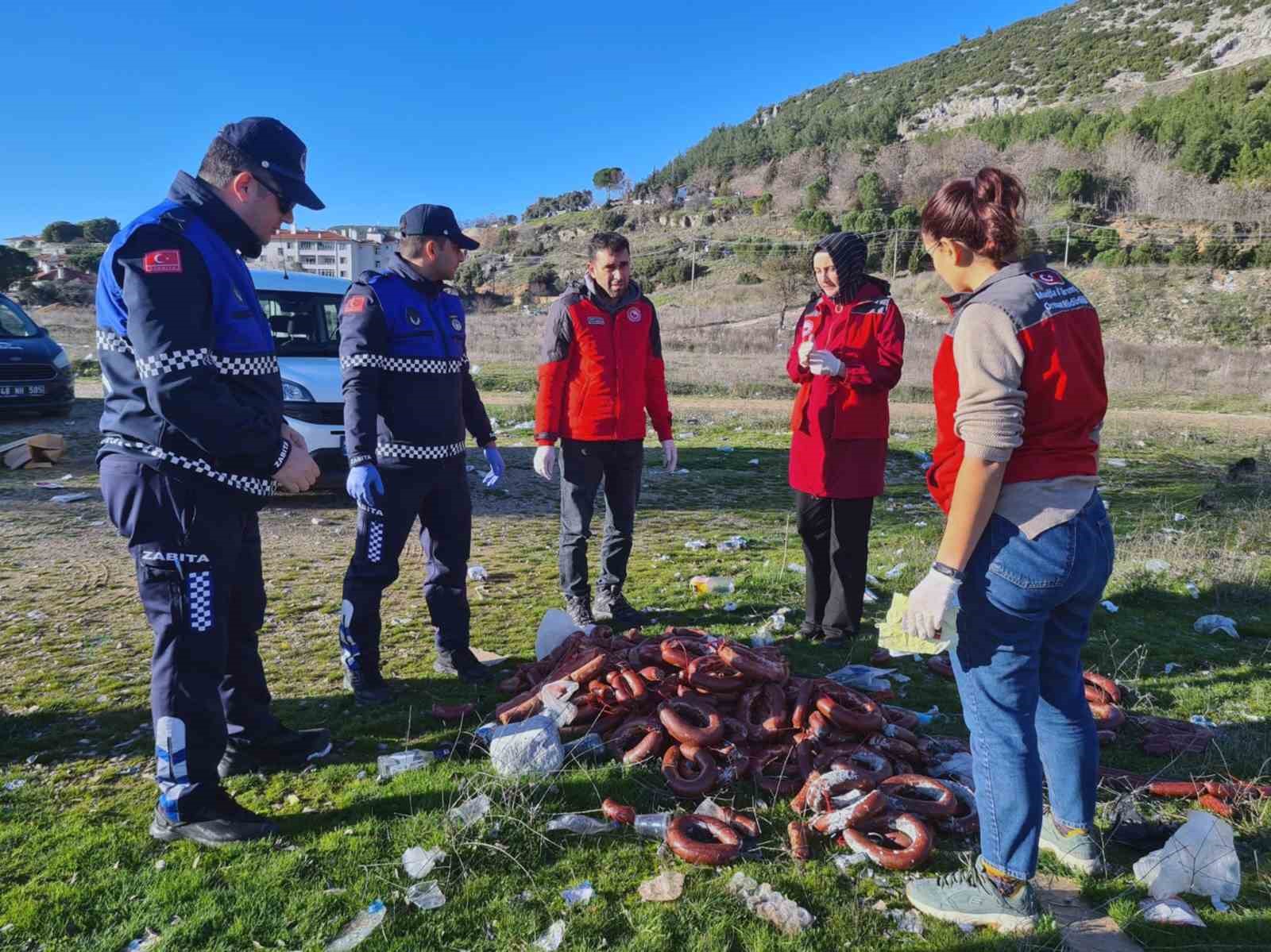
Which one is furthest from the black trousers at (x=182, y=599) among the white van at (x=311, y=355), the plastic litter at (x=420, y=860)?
the white van at (x=311, y=355)

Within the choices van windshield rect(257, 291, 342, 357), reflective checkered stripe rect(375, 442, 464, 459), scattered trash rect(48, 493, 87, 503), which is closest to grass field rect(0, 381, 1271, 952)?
scattered trash rect(48, 493, 87, 503)

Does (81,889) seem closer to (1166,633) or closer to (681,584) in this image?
(681,584)

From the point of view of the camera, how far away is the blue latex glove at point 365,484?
11.6 feet

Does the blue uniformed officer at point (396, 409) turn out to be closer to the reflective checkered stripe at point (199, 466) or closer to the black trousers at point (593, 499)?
the reflective checkered stripe at point (199, 466)

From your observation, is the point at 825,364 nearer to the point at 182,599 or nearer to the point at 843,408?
the point at 843,408

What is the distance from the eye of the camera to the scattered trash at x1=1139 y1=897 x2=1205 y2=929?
229cm

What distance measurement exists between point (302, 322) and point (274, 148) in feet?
20.1

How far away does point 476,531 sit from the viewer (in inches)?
284

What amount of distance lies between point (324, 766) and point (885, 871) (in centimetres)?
216

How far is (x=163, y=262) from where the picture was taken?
7.95 feet

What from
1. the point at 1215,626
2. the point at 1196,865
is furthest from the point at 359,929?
the point at 1215,626

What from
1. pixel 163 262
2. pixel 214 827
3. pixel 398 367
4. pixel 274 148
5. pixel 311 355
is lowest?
pixel 214 827

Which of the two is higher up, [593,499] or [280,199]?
[280,199]

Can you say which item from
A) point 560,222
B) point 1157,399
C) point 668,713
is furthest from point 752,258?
point 668,713
